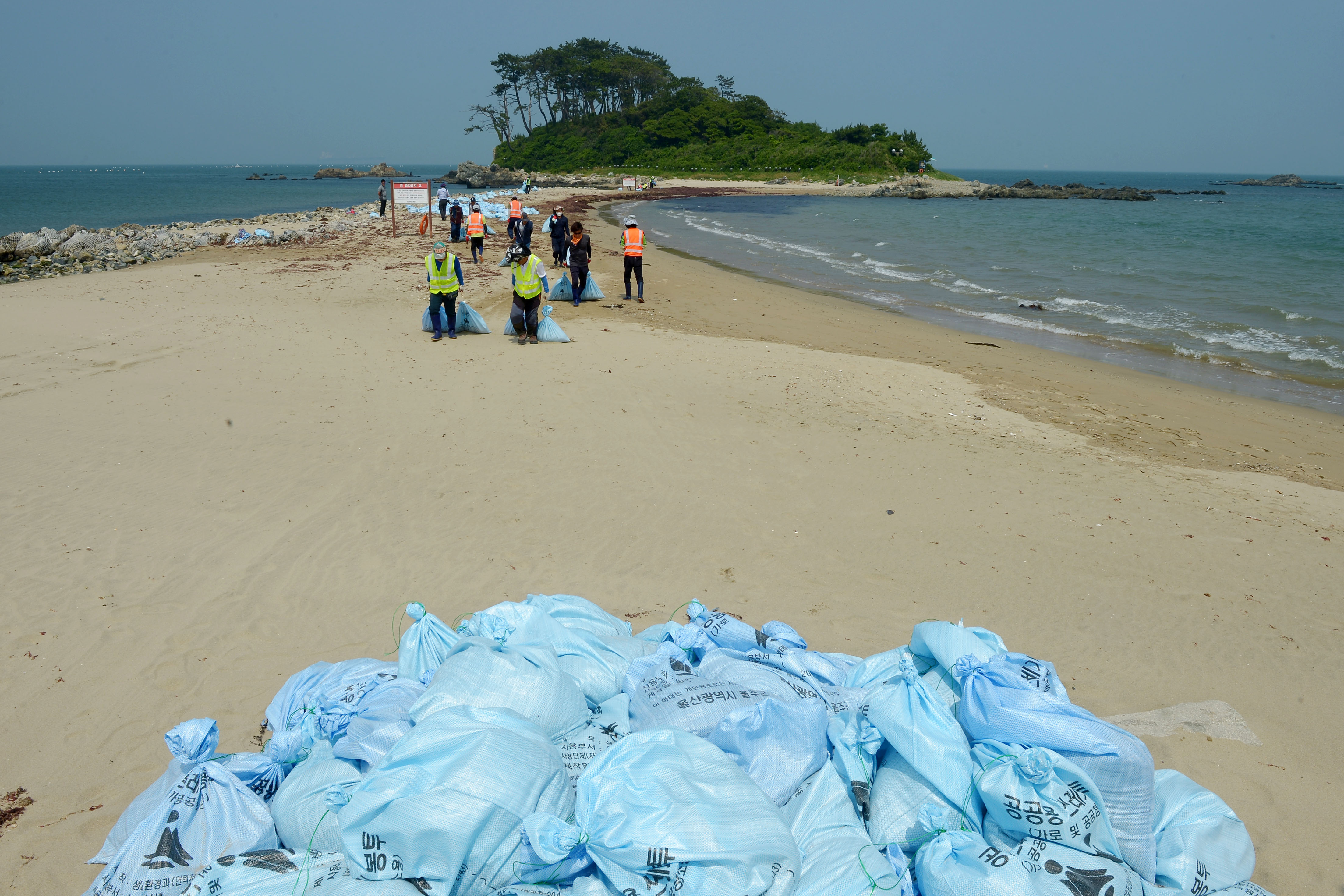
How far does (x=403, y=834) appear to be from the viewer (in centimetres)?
204

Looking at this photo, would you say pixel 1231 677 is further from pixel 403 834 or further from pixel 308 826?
pixel 308 826

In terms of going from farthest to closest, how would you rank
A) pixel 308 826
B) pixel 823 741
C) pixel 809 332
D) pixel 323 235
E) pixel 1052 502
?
pixel 323 235 < pixel 809 332 < pixel 1052 502 < pixel 823 741 < pixel 308 826

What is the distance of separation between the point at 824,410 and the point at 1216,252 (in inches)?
913

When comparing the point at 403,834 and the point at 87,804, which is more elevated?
the point at 403,834

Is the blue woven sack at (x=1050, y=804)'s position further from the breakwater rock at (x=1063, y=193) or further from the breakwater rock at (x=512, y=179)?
the breakwater rock at (x=1063, y=193)

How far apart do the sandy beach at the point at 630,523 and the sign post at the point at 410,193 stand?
11.4m

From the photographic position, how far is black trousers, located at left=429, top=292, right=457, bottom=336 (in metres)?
9.57

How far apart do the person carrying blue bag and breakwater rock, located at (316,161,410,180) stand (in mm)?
100322

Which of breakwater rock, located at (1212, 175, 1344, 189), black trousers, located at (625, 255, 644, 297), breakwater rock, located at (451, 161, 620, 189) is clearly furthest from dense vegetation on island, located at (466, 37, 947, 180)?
breakwater rock, located at (1212, 175, 1344, 189)

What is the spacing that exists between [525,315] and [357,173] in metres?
116

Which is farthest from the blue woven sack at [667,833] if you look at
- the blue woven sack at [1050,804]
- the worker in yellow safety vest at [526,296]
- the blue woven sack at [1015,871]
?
the worker in yellow safety vest at [526,296]

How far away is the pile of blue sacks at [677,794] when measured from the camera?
2076mm

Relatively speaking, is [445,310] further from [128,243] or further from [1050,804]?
[128,243]

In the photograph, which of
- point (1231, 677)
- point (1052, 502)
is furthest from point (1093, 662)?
point (1052, 502)
